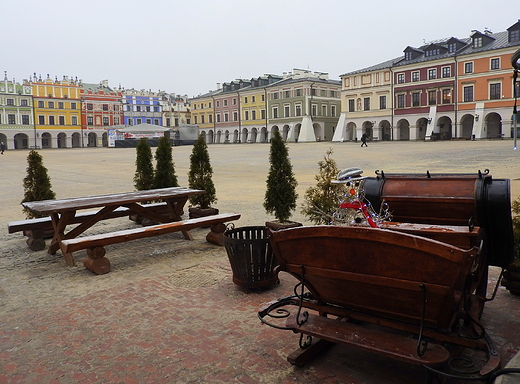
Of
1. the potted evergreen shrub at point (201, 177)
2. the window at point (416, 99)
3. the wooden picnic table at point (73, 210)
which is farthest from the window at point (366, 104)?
the wooden picnic table at point (73, 210)

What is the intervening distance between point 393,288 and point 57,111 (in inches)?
3357

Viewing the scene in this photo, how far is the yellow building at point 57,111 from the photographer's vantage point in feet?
255

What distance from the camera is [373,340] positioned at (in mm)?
3023

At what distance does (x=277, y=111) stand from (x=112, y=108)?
33.2 metres

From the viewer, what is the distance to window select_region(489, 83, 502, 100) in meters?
46.4

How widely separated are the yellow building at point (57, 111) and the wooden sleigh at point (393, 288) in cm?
8335

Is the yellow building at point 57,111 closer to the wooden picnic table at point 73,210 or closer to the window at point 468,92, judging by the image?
the window at point 468,92

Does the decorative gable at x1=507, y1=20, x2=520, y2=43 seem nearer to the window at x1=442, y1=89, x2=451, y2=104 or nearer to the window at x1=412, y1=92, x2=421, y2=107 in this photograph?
the window at x1=442, y1=89, x2=451, y2=104

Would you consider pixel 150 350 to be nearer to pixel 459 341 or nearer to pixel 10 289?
pixel 459 341

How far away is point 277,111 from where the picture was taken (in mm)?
71062

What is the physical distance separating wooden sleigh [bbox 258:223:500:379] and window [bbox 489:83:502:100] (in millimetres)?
49417

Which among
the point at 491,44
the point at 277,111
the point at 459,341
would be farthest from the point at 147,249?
the point at 277,111

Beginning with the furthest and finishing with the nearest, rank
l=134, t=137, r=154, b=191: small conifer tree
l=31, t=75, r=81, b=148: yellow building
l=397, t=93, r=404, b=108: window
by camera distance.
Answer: l=31, t=75, r=81, b=148: yellow building < l=397, t=93, r=404, b=108: window < l=134, t=137, r=154, b=191: small conifer tree

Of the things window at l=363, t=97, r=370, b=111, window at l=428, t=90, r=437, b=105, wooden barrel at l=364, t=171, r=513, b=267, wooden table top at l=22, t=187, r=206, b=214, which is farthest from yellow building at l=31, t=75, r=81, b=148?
wooden barrel at l=364, t=171, r=513, b=267
